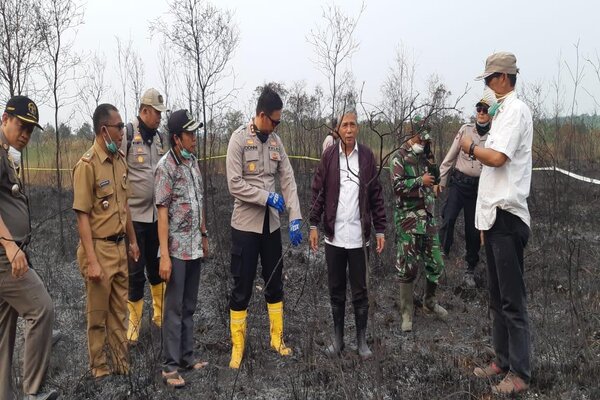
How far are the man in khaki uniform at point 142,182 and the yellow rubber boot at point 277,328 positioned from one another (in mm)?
1165

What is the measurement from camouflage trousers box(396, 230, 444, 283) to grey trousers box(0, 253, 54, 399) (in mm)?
2881

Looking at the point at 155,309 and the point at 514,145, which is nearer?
the point at 514,145

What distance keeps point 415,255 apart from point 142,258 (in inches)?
96.8

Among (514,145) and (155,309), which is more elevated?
(514,145)

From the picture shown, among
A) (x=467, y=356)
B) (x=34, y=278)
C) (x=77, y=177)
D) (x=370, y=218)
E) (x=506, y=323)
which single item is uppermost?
(x=77, y=177)

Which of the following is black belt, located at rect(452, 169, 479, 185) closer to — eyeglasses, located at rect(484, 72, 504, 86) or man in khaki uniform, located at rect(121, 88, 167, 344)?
eyeglasses, located at rect(484, 72, 504, 86)

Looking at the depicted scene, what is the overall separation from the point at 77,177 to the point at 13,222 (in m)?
0.47

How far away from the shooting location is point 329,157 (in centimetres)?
373

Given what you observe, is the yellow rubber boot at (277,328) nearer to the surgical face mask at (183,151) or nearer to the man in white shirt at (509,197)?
the surgical face mask at (183,151)

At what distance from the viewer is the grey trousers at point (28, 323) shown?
2.89 metres

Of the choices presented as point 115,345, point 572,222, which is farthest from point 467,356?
point 572,222

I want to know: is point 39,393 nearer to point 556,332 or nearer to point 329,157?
point 329,157

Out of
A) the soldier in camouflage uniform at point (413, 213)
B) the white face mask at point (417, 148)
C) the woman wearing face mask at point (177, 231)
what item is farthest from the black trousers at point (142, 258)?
the white face mask at point (417, 148)

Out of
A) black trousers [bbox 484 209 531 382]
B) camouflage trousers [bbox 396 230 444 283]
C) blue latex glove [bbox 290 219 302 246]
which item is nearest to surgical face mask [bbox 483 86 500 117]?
black trousers [bbox 484 209 531 382]
